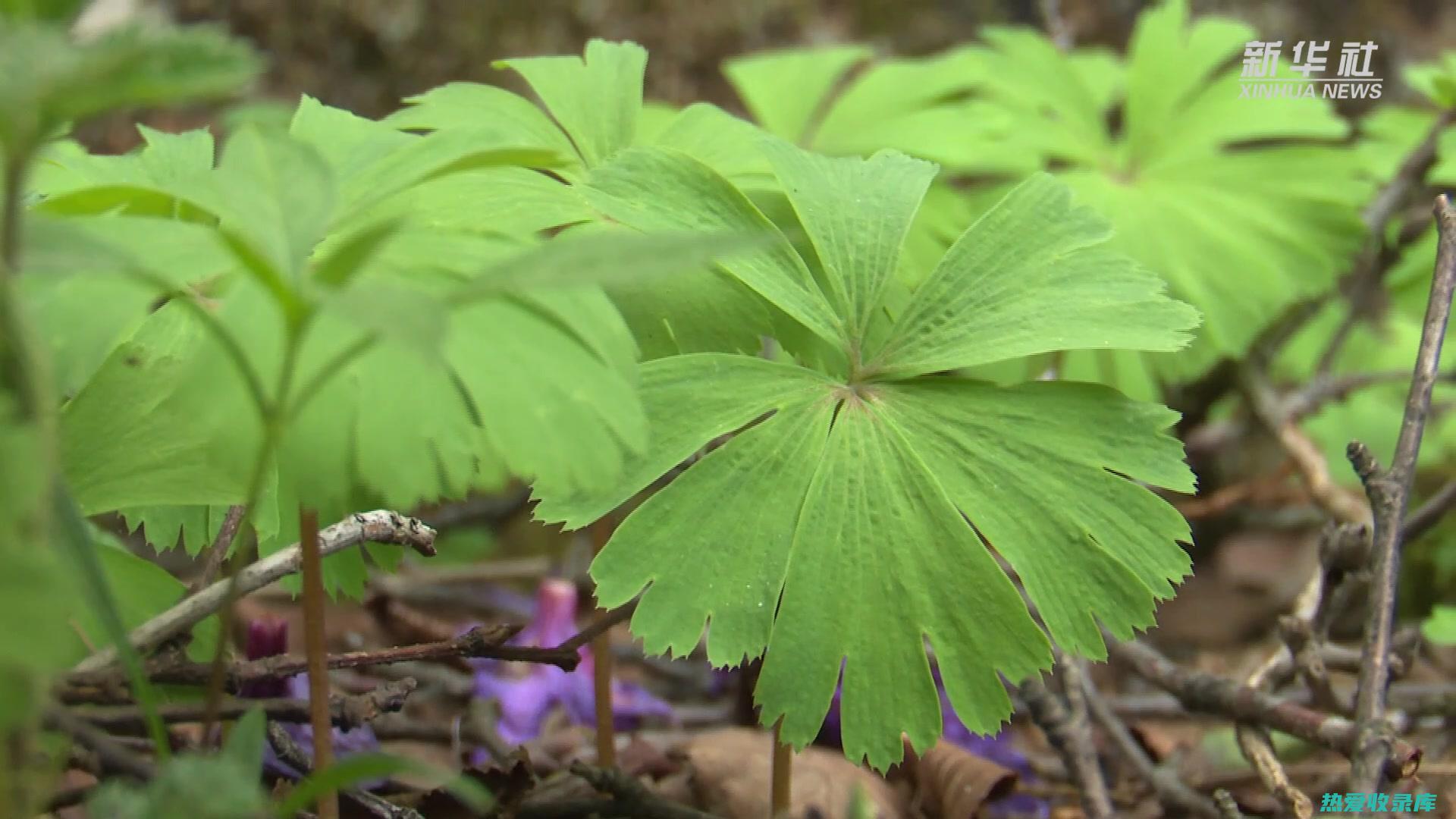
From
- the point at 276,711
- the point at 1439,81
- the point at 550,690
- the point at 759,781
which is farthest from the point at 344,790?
the point at 1439,81

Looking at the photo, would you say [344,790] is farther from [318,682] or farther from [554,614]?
[554,614]

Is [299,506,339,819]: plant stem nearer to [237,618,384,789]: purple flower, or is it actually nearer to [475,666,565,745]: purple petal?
[237,618,384,789]: purple flower

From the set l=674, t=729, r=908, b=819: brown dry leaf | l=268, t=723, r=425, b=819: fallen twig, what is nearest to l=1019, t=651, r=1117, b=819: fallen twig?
l=674, t=729, r=908, b=819: brown dry leaf

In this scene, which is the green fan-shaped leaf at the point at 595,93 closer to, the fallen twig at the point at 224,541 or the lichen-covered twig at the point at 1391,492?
the fallen twig at the point at 224,541

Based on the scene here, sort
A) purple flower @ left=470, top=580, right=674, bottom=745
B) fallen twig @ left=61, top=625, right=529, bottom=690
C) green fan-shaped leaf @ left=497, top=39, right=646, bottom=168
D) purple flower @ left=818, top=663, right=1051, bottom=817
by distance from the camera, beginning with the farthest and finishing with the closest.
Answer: purple flower @ left=470, top=580, right=674, bottom=745
purple flower @ left=818, top=663, right=1051, bottom=817
green fan-shaped leaf @ left=497, top=39, right=646, bottom=168
fallen twig @ left=61, top=625, right=529, bottom=690

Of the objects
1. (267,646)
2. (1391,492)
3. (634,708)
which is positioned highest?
(1391,492)

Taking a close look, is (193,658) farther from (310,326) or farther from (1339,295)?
(1339,295)

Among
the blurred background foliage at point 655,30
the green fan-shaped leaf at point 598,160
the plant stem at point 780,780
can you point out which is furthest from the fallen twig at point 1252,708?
the blurred background foliage at point 655,30
